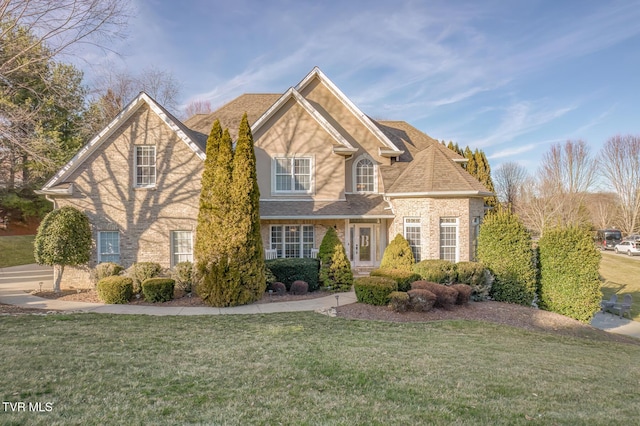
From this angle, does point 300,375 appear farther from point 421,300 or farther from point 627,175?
point 627,175

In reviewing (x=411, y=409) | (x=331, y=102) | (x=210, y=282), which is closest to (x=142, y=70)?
(x=331, y=102)

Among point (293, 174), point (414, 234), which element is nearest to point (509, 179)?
point (414, 234)

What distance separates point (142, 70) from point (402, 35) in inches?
1203

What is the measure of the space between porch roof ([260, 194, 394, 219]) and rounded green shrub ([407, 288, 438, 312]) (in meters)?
5.97

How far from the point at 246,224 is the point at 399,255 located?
6.85 metres

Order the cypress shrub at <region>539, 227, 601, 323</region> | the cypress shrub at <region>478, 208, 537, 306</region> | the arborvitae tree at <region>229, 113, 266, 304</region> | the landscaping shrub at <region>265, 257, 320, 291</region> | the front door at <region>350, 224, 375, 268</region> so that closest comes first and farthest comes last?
the arborvitae tree at <region>229, 113, 266, 304</region>
the cypress shrub at <region>539, 227, 601, 323</region>
the cypress shrub at <region>478, 208, 537, 306</region>
the landscaping shrub at <region>265, 257, 320, 291</region>
the front door at <region>350, 224, 375, 268</region>

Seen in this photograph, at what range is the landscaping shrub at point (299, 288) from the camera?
13.2 meters

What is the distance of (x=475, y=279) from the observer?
12.9 metres

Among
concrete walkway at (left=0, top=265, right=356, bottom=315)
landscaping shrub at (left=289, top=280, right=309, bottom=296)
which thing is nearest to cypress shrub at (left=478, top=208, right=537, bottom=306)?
concrete walkway at (left=0, top=265, right=356, bottom=315)

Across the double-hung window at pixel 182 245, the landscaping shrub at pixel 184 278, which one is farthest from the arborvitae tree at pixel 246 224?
the double-hung window at pixel 182 245

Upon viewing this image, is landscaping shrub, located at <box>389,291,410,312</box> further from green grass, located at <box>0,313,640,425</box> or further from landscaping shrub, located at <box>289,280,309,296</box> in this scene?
landscaping shrub, located at <box>289,280,309,296</box>

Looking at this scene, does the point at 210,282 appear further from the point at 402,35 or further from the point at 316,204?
the point at 402,35

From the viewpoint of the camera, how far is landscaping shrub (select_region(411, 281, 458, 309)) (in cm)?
1101

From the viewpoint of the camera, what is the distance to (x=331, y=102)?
18859 millimetres
